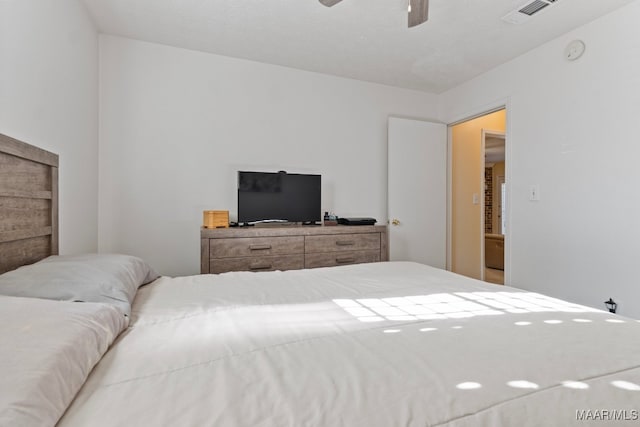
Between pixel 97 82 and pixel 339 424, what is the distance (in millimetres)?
3236

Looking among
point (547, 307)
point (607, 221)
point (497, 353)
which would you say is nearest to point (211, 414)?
point (497, 353)

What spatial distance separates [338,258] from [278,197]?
83 centimetres

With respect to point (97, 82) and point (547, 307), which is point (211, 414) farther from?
point (97, 82)

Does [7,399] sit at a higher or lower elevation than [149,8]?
lower

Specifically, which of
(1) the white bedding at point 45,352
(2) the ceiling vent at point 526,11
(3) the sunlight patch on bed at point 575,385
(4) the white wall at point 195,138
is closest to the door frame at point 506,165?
Answer: (2) the ceiling vent at point 526,11

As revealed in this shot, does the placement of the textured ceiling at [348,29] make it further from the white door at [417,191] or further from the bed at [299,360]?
the bed at [299,360]

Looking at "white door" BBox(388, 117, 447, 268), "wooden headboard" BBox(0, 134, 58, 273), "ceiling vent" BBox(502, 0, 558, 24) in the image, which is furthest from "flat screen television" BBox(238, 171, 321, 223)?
"ceiling vent" BBox(502, 0, 558, 24)

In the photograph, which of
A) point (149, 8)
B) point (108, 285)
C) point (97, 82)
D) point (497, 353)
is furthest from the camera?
point (97, 82)

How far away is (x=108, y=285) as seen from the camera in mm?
1102

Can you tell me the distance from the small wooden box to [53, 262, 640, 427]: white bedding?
1.54 metres

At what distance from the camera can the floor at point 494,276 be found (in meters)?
4.77

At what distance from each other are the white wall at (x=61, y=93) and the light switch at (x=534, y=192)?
3627 millimetres

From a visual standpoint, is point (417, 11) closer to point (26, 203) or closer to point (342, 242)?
point (342, 242)

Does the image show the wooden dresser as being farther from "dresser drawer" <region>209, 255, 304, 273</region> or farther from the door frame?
the door frame
